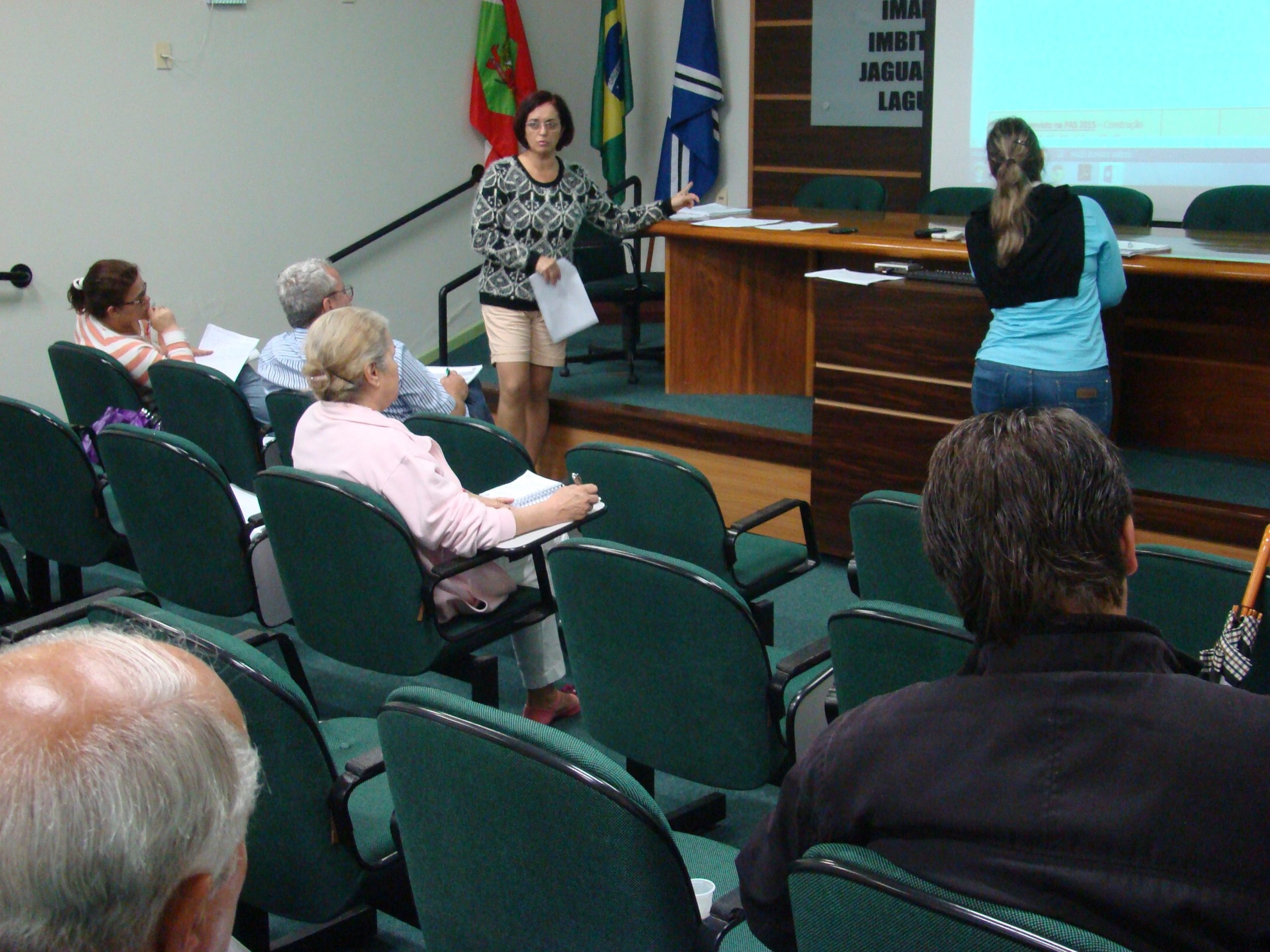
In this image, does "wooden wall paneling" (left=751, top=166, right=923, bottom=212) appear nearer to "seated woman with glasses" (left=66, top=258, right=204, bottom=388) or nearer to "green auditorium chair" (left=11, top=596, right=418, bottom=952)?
"seated woman with glasses" (left=66, top=258, right=204, bottom=388)

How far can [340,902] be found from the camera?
178 centimetres

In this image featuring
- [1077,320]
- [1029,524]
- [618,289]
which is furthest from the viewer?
[618,289]

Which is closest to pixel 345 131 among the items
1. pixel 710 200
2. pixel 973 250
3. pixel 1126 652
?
pixel 710 200

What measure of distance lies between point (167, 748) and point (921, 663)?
1.21 metres

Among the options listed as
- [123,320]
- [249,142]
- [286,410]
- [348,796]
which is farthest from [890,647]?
[249,142]

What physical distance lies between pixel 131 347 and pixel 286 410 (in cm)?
82

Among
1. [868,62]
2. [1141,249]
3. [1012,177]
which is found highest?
[868,62]

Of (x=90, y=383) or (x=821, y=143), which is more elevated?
(x=821, y=143)

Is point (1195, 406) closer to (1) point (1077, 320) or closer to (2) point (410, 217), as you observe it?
(1) point (1077, 320)

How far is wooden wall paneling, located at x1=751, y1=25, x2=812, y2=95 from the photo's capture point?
6.93 meters

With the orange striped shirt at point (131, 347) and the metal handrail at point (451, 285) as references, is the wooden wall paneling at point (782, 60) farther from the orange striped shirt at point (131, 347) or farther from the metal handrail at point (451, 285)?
the orange striped shirt at point (131, 347)

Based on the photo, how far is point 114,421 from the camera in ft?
12.1

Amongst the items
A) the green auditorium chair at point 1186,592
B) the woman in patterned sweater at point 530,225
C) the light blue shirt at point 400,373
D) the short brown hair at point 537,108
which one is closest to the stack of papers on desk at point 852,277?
the woman in patterned sweater at point 530,225

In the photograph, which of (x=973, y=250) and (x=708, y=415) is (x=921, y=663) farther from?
(x=708, y=415)
